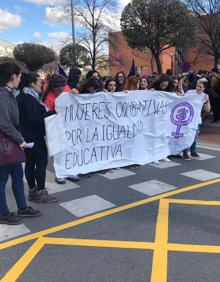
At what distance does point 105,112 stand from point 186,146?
196 centimetres

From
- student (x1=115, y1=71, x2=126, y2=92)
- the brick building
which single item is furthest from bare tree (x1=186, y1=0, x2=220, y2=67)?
student (x1=115, y1=71, x2=126, y2=92)

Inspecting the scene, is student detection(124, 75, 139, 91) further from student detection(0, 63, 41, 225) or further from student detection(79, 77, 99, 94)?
student detection(0, 63, 41, 225)

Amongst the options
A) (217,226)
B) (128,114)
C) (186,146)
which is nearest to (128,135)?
(128,114)

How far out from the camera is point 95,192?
5719 millimetres

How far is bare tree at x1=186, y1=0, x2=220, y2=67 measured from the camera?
113 feet

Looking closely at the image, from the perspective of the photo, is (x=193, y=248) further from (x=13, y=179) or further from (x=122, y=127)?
(x=122, y=127)

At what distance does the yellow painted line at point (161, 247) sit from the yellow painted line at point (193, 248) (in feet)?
0.28

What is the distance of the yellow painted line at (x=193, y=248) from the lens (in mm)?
3734

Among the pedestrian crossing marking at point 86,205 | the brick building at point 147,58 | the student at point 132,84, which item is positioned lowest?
the pedestrian crossing marking at point 86,205

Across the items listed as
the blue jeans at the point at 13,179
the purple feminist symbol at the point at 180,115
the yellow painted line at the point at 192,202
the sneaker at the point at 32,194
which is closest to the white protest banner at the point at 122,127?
the purple feminist symbol at the point at 180,115

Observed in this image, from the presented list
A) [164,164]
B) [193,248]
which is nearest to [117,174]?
[164,164]

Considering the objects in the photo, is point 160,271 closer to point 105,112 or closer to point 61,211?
point 61,211

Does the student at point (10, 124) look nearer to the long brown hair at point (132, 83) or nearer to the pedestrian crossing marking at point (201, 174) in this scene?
the pedestrian crossing marking at point (201, 174)

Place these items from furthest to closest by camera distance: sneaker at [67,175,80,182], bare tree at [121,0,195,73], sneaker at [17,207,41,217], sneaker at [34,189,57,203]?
bare tree at [121,0,195,73] < sneaker at [67,175,80,182] < sneaker at [34,189,57,203] < sneaker at [17,207,41,217]
